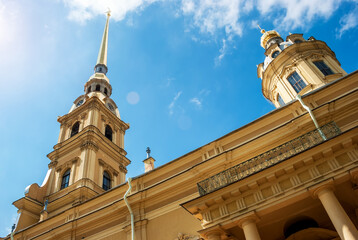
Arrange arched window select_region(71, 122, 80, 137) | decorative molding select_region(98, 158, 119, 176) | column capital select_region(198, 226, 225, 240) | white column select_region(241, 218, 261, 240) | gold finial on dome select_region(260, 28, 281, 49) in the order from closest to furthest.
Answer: white column select_region(241, 218, 261, 240)
column capital select_region(198, 226, 225, 240)
decorative molding select_region(98, 158, 119, 176)
arched window select_region(71, 122, 80, 137)
gold finial on dome select_region(260, 28, 281, 49)

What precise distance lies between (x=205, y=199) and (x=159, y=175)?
5.05m

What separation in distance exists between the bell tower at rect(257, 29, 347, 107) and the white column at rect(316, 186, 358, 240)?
12466mm

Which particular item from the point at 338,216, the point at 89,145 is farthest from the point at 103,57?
the point at 338,216

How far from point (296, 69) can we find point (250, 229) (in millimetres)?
15674

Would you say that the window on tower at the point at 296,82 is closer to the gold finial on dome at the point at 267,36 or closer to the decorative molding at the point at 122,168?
the gold finial on dome at the point at 267,36

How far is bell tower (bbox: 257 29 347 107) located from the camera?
65.0 feet

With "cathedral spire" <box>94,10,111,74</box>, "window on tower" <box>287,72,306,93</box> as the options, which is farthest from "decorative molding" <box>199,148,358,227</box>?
"cathedral spire" <box>94,10,111,74</box>

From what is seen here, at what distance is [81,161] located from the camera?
76.0 ft

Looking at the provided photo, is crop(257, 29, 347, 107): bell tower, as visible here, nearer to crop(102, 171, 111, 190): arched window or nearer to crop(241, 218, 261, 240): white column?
crop(241, 218, 261, 240): white column

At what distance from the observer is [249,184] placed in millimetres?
9305

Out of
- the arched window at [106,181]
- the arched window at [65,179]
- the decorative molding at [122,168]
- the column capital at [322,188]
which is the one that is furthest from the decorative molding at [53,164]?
the column capital at [322,188]

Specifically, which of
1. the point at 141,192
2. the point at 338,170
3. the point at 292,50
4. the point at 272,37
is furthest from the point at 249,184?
the point at 272,37

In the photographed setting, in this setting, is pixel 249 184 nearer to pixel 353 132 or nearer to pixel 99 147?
pixel 353 132

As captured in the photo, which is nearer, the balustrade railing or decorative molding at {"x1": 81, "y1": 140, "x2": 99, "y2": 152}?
the balustrade railing
